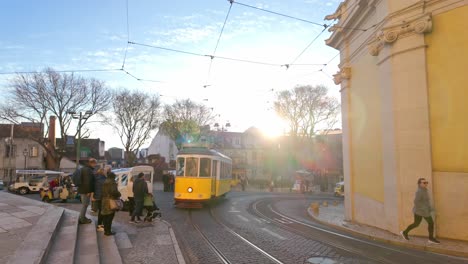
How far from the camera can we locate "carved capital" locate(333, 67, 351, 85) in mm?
15031

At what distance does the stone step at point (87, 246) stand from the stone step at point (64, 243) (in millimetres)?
153

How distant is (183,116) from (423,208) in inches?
1623

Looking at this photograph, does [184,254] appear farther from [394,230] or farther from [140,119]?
[140,119]

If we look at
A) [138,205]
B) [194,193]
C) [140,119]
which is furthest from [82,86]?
[138,205]

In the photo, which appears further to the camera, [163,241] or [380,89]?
[380,89]

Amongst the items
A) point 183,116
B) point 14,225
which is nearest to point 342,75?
point 14,225

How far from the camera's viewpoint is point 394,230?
10664 mm

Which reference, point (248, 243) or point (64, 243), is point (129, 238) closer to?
point (64, 243)

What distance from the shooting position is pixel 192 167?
16.7m

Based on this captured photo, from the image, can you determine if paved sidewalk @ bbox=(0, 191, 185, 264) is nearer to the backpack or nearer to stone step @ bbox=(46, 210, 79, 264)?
stone step @ bbox=(46, 210, 79, 264)

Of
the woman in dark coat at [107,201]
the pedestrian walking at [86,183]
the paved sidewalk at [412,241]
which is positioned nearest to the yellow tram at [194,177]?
the paved sidewalk at [412,241]

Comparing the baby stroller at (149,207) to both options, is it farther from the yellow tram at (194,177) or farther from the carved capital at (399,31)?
the carved capital at (399,31)

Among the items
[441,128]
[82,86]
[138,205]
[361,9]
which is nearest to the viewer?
[441,128]

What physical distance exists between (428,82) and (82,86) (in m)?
34.8
